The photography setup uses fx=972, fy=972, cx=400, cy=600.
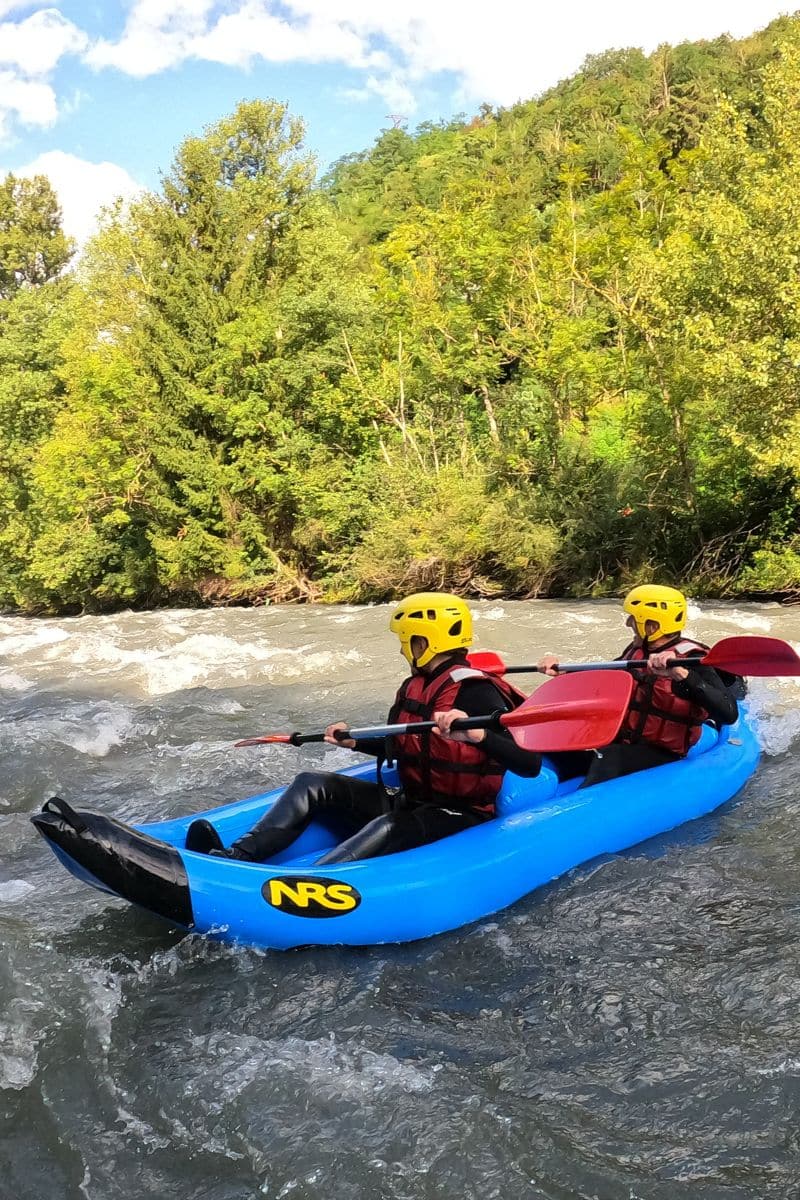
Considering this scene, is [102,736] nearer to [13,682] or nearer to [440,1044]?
[13,682]

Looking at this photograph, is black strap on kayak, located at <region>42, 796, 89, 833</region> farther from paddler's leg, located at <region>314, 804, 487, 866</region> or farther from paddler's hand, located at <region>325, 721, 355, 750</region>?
paddler's hand, located at <region>325, 721, 355, 750</region>

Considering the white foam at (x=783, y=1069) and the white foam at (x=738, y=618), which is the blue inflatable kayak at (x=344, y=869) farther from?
the white foam at (x=738, y=618)

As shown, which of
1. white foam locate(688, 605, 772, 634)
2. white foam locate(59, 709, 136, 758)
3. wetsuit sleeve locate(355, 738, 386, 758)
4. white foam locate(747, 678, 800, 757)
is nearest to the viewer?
wetsuit sleeve locate(355, 738, 386, 758)

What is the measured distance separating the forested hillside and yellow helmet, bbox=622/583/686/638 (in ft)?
16.3

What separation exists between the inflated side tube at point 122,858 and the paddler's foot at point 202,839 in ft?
1.27

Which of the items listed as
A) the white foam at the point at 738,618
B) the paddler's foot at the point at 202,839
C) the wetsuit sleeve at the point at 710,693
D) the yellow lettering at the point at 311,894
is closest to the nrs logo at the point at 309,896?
the yellow lettering at the point at 311,894

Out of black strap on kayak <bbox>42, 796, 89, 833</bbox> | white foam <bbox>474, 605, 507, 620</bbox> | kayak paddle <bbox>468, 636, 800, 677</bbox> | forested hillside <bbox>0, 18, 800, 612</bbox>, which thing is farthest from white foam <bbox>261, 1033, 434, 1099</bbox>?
white foam <bbox>474, 605, 507, 620</bbox>

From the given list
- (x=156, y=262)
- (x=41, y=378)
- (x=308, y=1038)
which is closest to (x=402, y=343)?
(x=156, y=262)

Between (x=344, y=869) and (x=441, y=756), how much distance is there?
0.55 m

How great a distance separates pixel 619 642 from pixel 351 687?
2533 mm

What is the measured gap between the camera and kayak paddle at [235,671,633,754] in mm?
3469

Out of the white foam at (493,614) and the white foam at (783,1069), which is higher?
the white foam at (493,614)

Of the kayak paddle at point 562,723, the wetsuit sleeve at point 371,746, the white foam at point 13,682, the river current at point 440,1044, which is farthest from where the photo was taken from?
the white foam at point 13,682

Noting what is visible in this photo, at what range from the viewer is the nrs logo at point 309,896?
3.16 m
